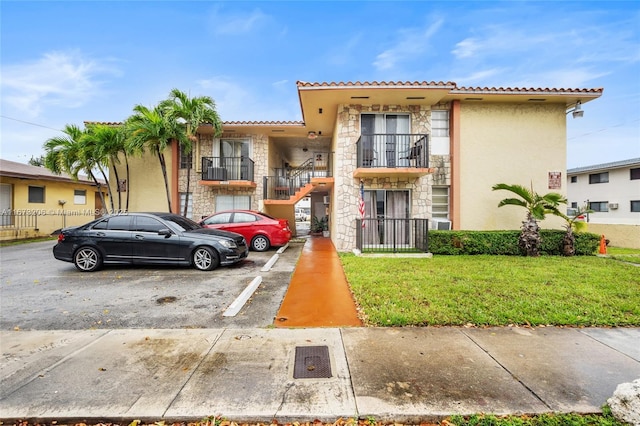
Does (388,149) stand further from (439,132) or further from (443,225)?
(443,225)

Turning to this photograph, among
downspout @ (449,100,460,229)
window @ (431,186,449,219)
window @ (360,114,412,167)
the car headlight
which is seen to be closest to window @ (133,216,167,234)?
the car headlight

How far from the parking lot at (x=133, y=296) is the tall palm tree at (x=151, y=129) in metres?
5.86

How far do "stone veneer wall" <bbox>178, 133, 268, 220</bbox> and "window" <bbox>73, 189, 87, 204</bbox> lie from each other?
33.1ft

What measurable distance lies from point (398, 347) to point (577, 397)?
5.21ft

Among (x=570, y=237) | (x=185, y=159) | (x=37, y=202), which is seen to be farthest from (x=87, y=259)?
(x=570, y=237)

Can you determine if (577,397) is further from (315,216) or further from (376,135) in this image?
(315,216)

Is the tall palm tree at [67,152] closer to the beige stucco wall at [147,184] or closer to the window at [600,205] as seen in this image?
the beige stucco wall at [147,184]

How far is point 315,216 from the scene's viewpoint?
19094mm

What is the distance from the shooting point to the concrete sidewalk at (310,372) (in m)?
2.28

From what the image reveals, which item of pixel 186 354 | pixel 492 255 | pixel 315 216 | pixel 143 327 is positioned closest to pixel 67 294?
pixel 143 327

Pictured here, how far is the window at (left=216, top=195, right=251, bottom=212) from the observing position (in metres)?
14.1

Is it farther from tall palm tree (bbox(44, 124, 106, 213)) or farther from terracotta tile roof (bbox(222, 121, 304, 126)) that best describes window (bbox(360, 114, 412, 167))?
tall palm tree (bbox(44, 124, 106, 213))

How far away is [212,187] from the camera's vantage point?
1402 centimetres

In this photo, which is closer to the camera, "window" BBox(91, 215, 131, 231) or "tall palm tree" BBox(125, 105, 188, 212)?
"window" BBox(91, 215, 131, 231)
